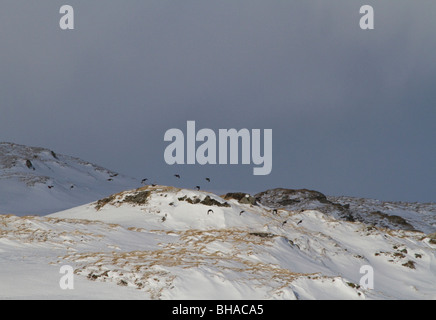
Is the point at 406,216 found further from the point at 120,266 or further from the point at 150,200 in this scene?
the point at 120,266

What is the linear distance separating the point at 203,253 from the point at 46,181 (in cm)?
3726

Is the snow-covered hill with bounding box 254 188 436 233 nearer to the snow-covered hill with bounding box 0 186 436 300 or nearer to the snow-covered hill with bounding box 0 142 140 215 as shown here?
the snow-covered hill with bounding box 0 186 436 300

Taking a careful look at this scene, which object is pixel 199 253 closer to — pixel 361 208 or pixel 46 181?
pixel 46 181

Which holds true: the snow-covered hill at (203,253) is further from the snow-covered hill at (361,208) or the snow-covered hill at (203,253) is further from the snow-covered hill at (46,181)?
the snow-covered hill at (46,181)

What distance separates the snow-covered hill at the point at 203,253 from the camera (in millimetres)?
14805

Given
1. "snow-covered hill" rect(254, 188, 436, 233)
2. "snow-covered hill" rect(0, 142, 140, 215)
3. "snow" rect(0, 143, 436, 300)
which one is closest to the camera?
"snow" rect(0, 143, 436, 300)

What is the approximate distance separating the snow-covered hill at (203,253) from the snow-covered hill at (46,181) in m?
16.9

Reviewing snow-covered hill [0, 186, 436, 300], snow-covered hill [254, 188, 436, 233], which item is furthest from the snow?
snow-covered hill [254, 188, 436, 233]

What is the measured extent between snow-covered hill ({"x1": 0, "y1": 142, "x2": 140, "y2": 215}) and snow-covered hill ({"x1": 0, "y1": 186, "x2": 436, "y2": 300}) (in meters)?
16.9

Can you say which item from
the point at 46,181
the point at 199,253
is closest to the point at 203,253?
the point at 199,253

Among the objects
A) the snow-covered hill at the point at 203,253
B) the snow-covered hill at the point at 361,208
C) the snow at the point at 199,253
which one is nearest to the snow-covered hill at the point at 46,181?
the snow at the point at 199,253

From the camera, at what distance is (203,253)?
19781 mm

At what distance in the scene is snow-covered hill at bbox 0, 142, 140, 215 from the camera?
44.4 meters

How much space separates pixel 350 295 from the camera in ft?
52.9
